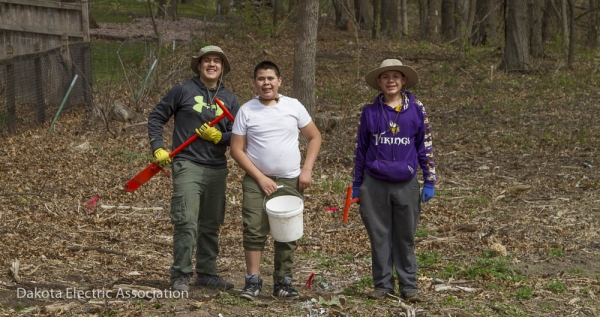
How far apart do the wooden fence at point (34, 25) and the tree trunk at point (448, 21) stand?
1723 cm

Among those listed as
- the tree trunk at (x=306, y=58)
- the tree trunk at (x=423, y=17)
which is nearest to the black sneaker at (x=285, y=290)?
the tree trunk at (x=306, y=58)

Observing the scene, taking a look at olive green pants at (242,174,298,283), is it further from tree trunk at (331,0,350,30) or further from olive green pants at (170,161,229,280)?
tree trunk at (331,0,350,30)

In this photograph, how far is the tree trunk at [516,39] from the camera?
69.4 ft

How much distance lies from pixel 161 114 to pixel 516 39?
16.4 meters

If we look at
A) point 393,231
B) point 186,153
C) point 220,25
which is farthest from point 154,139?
point 220,25

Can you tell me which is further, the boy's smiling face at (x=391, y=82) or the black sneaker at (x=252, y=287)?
the boy's smiling face at (x=391, y=82)

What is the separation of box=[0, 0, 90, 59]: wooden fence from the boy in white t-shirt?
10236 millimetres

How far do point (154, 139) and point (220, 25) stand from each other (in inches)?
890

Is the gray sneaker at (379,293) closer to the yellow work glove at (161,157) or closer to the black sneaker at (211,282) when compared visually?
the black sneaker at (211,282)

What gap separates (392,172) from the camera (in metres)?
6.03

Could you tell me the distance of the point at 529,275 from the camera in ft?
23.3

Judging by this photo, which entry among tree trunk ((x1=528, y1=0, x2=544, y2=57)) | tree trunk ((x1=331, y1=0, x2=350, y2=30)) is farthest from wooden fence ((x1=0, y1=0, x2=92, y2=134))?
tree trunk ((x1=331, y1=0, x2=350, y2=30))

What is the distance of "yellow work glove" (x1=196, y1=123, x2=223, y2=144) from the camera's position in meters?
6.19

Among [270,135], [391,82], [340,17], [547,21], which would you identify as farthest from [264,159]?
[340,17]
